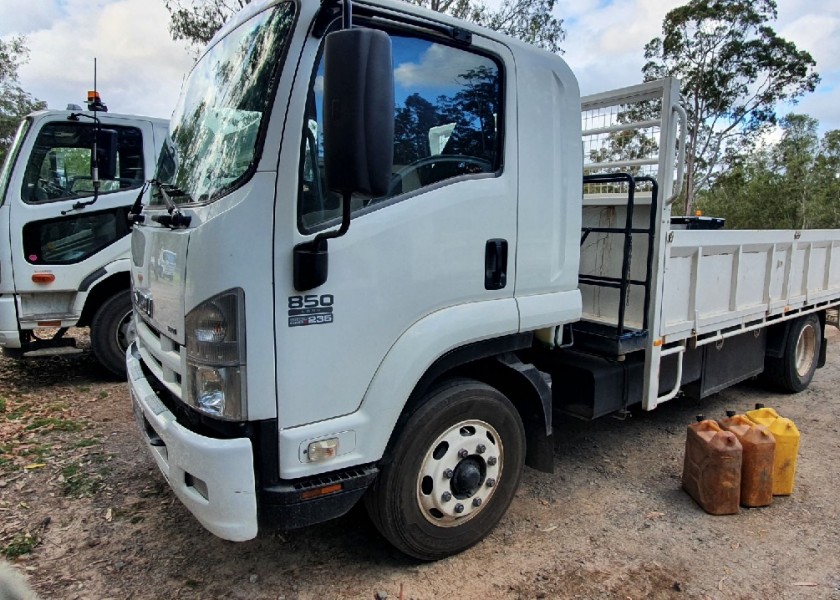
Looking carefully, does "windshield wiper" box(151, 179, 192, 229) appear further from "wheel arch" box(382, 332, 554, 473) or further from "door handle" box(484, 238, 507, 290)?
"door handle" box(484, 238, 507, 290)

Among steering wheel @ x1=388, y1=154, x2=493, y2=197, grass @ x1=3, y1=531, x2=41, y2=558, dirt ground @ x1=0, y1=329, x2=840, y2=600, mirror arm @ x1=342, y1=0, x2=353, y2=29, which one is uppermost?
mirror arm @ x1=342, y1=0, x2=353, y2=29

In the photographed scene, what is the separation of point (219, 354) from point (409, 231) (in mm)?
912

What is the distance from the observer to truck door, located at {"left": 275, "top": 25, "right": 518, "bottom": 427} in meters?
2.20

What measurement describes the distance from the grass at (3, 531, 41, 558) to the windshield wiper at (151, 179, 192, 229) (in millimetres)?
1877

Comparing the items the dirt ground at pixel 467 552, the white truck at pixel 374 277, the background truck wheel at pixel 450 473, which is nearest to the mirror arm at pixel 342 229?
the white truck at pixel 374 277

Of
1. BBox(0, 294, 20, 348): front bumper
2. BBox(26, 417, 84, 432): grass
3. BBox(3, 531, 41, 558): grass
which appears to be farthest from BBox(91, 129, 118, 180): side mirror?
Result: BBox(3, 531, 41, 558): grass

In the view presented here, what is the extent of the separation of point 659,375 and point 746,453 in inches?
26.2

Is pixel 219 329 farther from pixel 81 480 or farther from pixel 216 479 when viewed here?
pixel 81 480

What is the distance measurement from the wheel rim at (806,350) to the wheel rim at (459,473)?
4.49 m

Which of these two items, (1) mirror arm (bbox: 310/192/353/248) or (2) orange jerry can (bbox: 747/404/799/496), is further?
(2) orange jerry can (bbox: 747/404/799/496)

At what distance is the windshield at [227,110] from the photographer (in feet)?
7.27

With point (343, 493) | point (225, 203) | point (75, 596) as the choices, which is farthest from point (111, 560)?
point (225, 203)

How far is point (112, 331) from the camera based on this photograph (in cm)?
561

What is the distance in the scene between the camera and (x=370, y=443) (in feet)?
7.97
